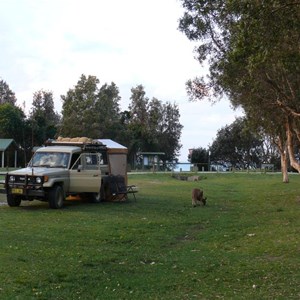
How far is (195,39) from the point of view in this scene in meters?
22.6

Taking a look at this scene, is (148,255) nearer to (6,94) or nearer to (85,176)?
(85,176)

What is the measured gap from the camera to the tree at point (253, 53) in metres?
12.6

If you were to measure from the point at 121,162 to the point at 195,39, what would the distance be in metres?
6.54

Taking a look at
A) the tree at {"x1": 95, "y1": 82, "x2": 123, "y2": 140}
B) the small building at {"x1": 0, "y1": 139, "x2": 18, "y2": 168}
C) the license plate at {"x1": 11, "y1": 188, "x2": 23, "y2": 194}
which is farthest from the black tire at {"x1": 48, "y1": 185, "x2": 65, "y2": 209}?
the tree at {"x1": 95, "y1": 82, "x2": 123, "y2": 140}

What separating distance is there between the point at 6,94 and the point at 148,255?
93.5 m

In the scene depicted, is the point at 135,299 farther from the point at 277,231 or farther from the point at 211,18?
the point at 211,18

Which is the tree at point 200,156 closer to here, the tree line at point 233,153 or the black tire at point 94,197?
the tree line at point 233,153

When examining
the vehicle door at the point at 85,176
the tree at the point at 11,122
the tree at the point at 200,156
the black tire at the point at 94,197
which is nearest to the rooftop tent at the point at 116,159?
the black tire at the point at 94,197

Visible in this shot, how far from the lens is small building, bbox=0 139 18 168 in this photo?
66.6 metres

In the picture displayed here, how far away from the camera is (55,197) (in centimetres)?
1816

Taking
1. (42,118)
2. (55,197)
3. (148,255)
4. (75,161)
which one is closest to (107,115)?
(42,118)

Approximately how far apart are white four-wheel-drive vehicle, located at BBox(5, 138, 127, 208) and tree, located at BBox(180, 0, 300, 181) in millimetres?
5941

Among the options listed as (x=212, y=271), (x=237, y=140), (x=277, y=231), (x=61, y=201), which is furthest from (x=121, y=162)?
(x=237, y=140)

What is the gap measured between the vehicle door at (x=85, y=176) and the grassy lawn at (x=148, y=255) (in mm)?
2202
